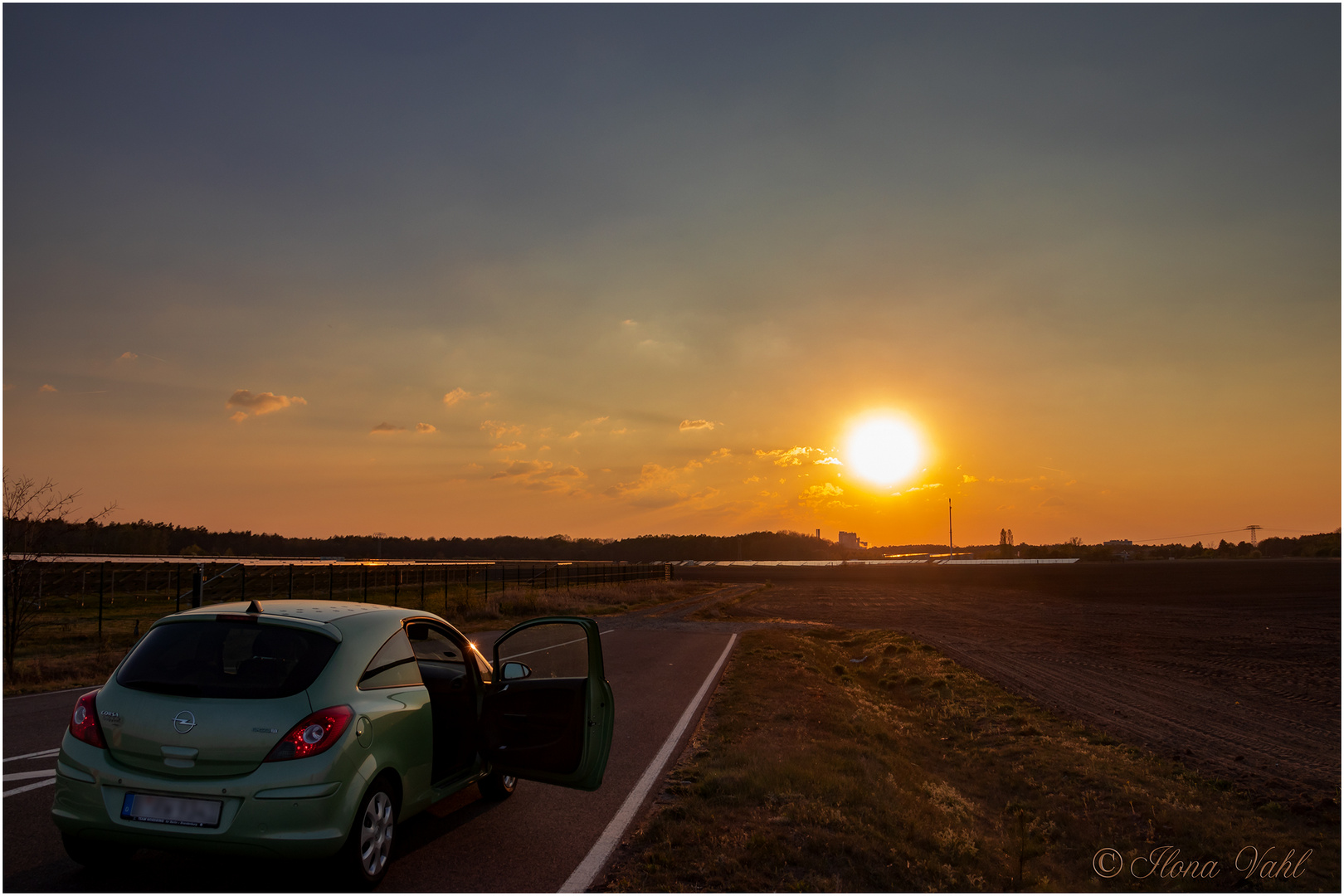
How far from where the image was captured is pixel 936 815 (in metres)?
7.88

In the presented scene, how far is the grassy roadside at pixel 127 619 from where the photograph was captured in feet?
51.5

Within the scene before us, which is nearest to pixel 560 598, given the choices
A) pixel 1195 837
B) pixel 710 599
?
pixel 710 599

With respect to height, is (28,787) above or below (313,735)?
below

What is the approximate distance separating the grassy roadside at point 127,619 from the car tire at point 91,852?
1724 mm

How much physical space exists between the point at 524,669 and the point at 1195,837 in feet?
21.8

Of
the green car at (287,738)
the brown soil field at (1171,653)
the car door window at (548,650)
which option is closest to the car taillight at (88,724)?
the green car at (287,738)

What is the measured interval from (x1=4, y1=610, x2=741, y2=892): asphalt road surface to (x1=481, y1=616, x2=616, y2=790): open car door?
0.58m

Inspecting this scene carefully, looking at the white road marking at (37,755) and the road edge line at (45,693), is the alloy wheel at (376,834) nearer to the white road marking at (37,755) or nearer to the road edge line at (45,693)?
the white road marking at (37,755)

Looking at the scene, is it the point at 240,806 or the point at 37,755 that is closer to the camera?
the point at 240,806

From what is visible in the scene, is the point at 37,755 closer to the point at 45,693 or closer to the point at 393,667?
the point at 393,667

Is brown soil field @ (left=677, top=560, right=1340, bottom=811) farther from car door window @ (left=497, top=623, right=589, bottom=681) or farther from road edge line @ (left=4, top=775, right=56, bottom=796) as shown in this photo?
road edge line @ (left=4, top=775, right=56, bottom=796)

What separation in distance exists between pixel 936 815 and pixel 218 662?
20.6 feet

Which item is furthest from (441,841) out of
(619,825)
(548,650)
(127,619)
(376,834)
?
(127,619)

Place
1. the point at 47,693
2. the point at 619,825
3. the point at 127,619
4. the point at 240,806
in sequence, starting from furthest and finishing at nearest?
the point at 127,619 → the point at 47,693 → the point at 619,825 → the point at 240,806
